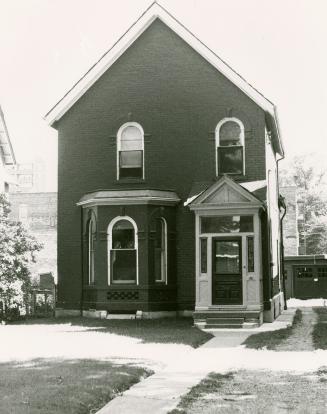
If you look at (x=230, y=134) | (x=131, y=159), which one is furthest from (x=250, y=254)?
(x=131, y=159)

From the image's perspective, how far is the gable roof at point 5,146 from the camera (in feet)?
102

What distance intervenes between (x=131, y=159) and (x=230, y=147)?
3.29m

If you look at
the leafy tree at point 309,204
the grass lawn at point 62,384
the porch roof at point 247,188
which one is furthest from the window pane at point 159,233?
the leafy tree at point 309,204

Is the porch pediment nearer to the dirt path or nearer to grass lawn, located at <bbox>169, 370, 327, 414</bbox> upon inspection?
the dirt path

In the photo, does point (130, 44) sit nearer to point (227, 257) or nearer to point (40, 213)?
point (227, 257)

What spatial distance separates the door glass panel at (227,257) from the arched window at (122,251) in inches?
102

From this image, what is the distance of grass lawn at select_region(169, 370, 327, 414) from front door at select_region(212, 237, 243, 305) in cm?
909

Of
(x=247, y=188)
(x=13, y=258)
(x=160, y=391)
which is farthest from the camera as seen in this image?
(x=247, y=188)

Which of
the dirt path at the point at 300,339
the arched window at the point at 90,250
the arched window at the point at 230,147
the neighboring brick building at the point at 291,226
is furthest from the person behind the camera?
the neighboring brick building at the point at 291,226

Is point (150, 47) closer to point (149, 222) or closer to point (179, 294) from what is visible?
point (149, 222)

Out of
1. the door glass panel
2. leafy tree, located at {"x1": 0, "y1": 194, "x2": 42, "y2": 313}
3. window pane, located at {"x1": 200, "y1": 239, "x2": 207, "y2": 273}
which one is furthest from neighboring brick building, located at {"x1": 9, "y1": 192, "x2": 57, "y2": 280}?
window pane, located at {"x1": 200, "y1": 239, "x2": 207, "y2": 273}

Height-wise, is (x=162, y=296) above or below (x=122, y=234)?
below

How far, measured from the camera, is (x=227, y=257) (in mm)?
20625

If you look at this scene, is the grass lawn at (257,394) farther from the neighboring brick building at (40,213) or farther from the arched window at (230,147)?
the neighboring brick building at (40,213)
